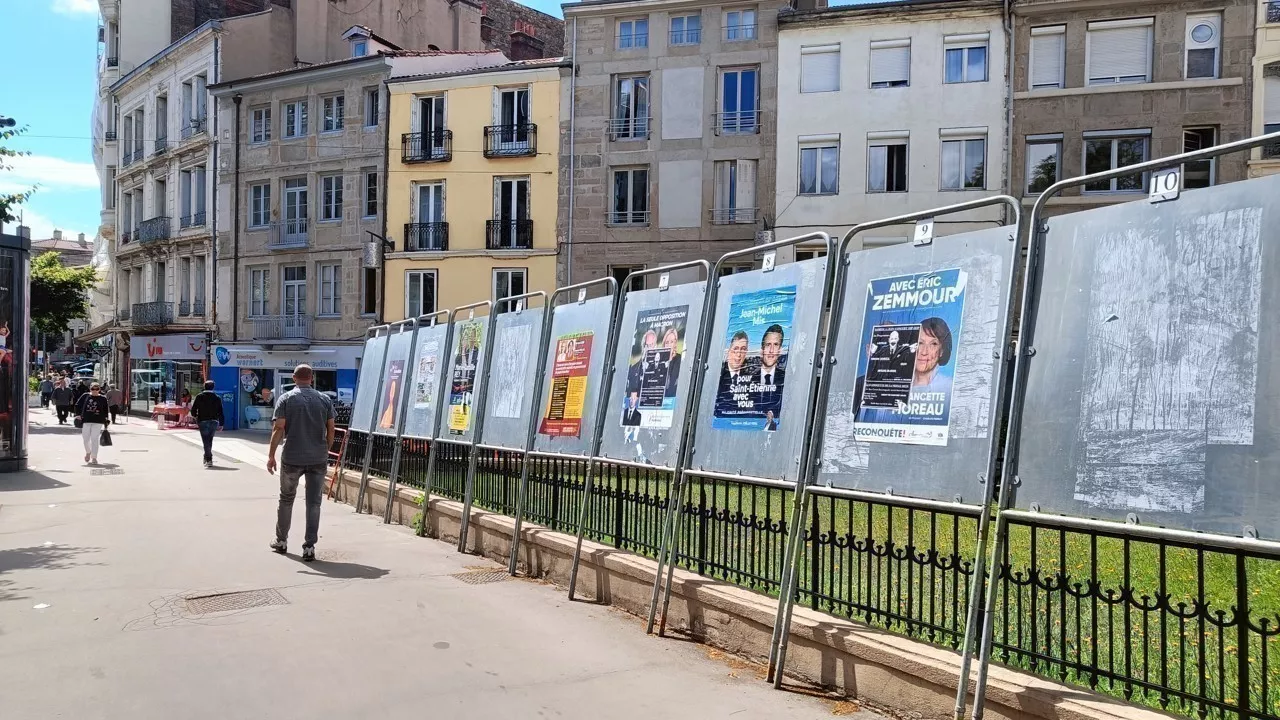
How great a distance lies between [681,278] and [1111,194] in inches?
475

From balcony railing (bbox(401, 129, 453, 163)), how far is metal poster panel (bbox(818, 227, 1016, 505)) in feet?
104

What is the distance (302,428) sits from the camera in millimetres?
10234

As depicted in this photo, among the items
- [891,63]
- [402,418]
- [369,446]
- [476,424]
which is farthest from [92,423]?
[891,63]

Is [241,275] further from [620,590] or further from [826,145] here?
[620,590]

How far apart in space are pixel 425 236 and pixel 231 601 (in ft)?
96.0

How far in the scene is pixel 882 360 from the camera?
546 cm

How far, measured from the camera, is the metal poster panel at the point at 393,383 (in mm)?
13695

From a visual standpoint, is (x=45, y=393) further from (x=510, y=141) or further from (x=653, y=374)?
(x=653, y=374)

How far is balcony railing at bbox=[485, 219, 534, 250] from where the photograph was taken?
113 ft

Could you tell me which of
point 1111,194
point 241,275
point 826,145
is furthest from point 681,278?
point 241,275

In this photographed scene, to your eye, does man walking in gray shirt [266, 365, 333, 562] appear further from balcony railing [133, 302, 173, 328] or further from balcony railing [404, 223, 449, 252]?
balcony railing [133, 302, 173, 328]

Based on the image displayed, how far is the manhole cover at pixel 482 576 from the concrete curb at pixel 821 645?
241mm

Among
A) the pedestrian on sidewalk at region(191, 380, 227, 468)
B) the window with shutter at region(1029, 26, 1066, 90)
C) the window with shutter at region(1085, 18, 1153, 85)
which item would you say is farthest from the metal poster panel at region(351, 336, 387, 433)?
the window with shutter at region(1085, 18, 1153, 85)

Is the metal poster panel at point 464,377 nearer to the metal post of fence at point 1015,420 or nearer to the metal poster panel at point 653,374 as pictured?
the metal poster panel at point 653,374
